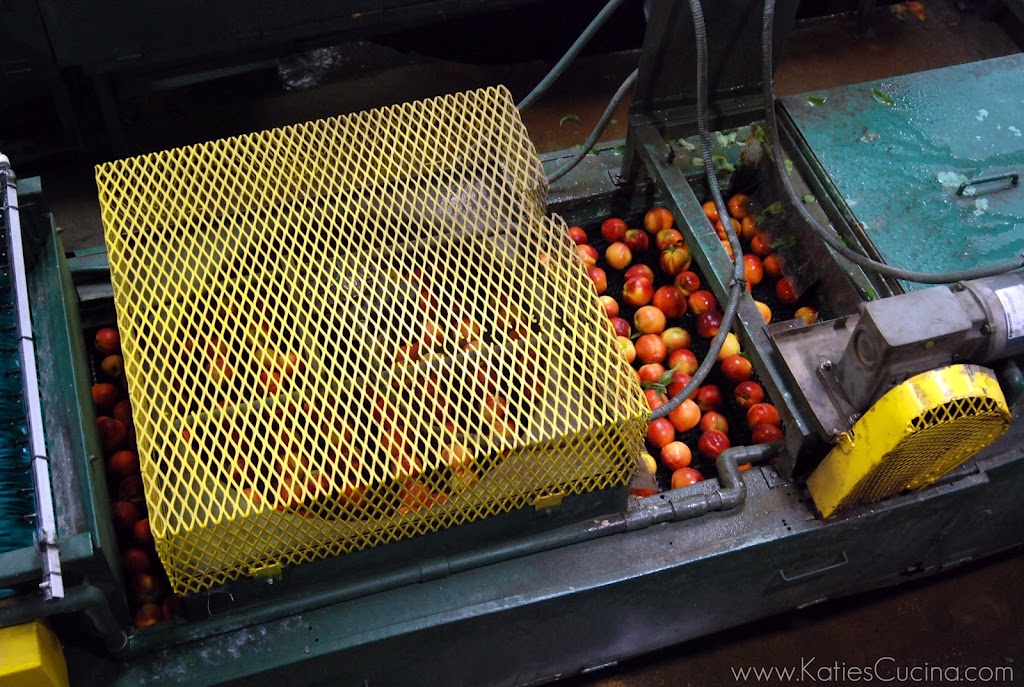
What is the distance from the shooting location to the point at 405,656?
2643 millimetres

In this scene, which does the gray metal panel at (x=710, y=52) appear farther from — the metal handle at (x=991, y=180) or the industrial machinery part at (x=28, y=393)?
the industrial machinery part at (x=28, y=393)

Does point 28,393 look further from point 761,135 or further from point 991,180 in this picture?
point 991,180

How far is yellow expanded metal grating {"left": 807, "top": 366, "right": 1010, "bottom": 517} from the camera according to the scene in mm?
2301

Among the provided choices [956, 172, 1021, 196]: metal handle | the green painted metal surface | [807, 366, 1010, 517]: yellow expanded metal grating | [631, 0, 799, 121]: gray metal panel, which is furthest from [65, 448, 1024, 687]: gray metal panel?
[631, 0, 799, 121]: gray metal panel

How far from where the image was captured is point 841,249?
9.62 feet

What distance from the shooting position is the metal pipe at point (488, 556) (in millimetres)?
2428

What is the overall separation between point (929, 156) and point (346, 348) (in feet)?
7.28

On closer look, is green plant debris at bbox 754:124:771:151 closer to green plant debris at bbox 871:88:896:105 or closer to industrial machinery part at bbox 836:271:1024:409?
green plant debris at bbox 871:88:896:105

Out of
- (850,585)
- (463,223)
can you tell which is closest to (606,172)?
(463,223)

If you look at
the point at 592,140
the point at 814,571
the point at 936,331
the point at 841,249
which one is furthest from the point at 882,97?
the point at 814,571

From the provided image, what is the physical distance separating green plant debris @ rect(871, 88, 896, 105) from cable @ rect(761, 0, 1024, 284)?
63cm

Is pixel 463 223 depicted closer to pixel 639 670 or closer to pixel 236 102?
pixel 639 670

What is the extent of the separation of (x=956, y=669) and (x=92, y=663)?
2.97m

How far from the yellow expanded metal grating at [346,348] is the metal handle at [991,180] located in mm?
1502
